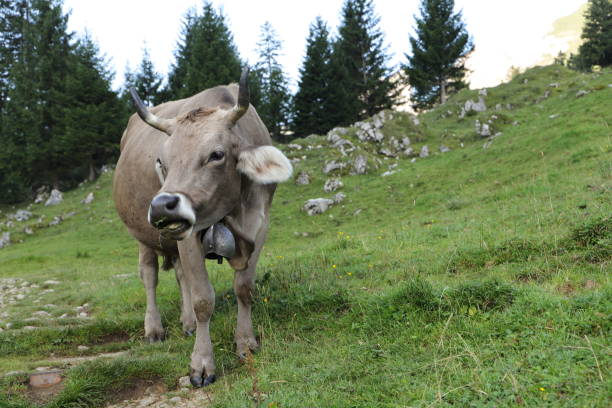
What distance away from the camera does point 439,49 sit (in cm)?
4206

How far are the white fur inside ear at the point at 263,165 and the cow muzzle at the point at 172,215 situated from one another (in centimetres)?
83

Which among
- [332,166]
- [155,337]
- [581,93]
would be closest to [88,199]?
[332,166]

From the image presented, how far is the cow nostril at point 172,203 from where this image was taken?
3.76 meters

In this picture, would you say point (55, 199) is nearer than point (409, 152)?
No

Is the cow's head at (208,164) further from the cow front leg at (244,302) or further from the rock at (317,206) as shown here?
the rock at (317,206)

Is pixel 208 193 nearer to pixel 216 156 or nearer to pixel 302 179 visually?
pixel 216 156

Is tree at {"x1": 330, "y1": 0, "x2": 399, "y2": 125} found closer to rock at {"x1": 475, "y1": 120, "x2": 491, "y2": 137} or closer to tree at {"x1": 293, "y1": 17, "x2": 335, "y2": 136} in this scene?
tree at {"x1": 293, "y1": 17, "x2": 335, "y2": 136}

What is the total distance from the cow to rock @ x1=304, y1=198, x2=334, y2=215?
10482 millimetres

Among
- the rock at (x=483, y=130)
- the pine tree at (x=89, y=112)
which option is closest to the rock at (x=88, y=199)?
the pine tree at (x=89, y=112)

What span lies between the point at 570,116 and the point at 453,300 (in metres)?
14.5

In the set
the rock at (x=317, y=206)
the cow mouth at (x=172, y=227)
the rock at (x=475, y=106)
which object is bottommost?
the rock at (x=317, y=206)

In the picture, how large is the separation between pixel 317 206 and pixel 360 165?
14.7 feet

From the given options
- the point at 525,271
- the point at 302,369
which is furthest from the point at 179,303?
the point at 525,271

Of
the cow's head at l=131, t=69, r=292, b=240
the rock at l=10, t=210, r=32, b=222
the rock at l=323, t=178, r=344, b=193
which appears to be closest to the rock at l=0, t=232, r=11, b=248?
the rock at l=10, t=210, r=32, b=222
